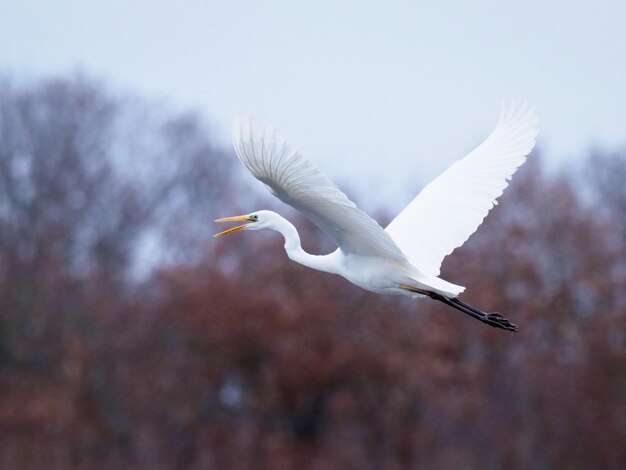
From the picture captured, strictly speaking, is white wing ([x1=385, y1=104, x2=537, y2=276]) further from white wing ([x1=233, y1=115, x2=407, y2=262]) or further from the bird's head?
white wing ([x1=233, y1=115, x2=407, y2=262])

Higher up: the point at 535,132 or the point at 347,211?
the point at 535,132

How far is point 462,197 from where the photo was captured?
12820 mm

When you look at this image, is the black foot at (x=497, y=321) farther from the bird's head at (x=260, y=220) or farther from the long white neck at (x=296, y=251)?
the bird's head at (x=260, y=220)

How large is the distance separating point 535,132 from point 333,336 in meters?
14.3

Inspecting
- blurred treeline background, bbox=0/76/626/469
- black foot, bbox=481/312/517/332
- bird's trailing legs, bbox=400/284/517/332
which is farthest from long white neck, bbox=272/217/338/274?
blurred treeline background, bbox=0/76/626/469

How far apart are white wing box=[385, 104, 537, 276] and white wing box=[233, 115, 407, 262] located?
52.0 inches

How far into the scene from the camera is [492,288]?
88.6 ft

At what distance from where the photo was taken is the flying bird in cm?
1010

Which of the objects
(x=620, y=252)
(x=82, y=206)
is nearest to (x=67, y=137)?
(x=82, y=206)

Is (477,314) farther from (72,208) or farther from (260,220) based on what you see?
(72,208)

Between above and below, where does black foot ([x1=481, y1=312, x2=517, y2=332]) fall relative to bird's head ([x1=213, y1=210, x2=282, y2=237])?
below

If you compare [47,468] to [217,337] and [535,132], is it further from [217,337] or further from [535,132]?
[535,132]

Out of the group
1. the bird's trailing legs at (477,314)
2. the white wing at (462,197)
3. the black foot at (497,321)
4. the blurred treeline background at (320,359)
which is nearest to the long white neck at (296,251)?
the white wing at (462,197)

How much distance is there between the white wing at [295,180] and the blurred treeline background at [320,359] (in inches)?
504
